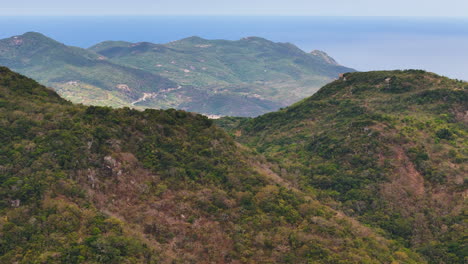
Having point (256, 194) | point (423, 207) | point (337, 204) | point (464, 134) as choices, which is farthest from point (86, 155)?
point (464, 134)

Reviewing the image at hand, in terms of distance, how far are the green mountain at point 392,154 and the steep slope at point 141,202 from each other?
5994mm

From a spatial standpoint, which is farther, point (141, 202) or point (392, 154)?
→ point (392, 154)

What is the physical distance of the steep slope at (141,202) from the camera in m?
25.2

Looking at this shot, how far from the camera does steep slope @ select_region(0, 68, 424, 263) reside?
82.5 feet

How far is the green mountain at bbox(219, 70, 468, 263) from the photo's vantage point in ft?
132

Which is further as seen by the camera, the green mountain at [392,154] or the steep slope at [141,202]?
the green mountain at [392,154]

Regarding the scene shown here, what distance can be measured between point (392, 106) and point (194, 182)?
48.4 metres

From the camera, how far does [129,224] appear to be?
2853cm

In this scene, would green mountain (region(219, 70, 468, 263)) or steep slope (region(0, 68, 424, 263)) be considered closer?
steep slope (region(0, 68, 424, 263))

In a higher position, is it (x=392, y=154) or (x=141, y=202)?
(x=392, y=154)

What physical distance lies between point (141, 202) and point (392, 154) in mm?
34904

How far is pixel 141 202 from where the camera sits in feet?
103

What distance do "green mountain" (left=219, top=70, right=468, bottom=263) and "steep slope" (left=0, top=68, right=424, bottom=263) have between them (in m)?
5.99

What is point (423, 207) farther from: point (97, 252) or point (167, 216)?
point (97, 252)
